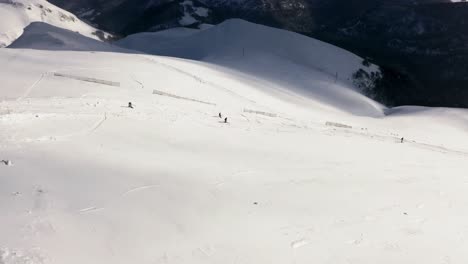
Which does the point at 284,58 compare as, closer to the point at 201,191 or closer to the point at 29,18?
the point at 201,191

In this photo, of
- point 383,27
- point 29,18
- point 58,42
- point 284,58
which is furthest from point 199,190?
point 383,27

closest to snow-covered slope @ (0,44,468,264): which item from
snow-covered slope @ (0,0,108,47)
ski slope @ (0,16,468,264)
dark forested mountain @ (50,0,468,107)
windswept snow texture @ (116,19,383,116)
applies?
ski slope @ (0,16,468,264)

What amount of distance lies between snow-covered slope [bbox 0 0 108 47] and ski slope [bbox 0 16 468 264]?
2661 inches

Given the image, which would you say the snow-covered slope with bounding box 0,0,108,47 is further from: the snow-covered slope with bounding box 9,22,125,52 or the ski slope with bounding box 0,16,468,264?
the ski slope with bounding box 0,16,468,264

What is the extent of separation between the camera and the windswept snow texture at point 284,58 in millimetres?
41250

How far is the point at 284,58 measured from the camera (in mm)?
49812

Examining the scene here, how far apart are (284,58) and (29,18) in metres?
59.0

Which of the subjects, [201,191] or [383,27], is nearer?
[201,191]

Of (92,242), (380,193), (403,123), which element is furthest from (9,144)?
(403,123)

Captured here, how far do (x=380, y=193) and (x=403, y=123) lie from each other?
80.6ft

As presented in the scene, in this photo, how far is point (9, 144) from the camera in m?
8.80

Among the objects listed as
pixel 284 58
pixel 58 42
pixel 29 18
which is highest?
pixel 29 18

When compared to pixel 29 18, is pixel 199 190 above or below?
below

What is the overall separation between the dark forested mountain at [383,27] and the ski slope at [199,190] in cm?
3846
